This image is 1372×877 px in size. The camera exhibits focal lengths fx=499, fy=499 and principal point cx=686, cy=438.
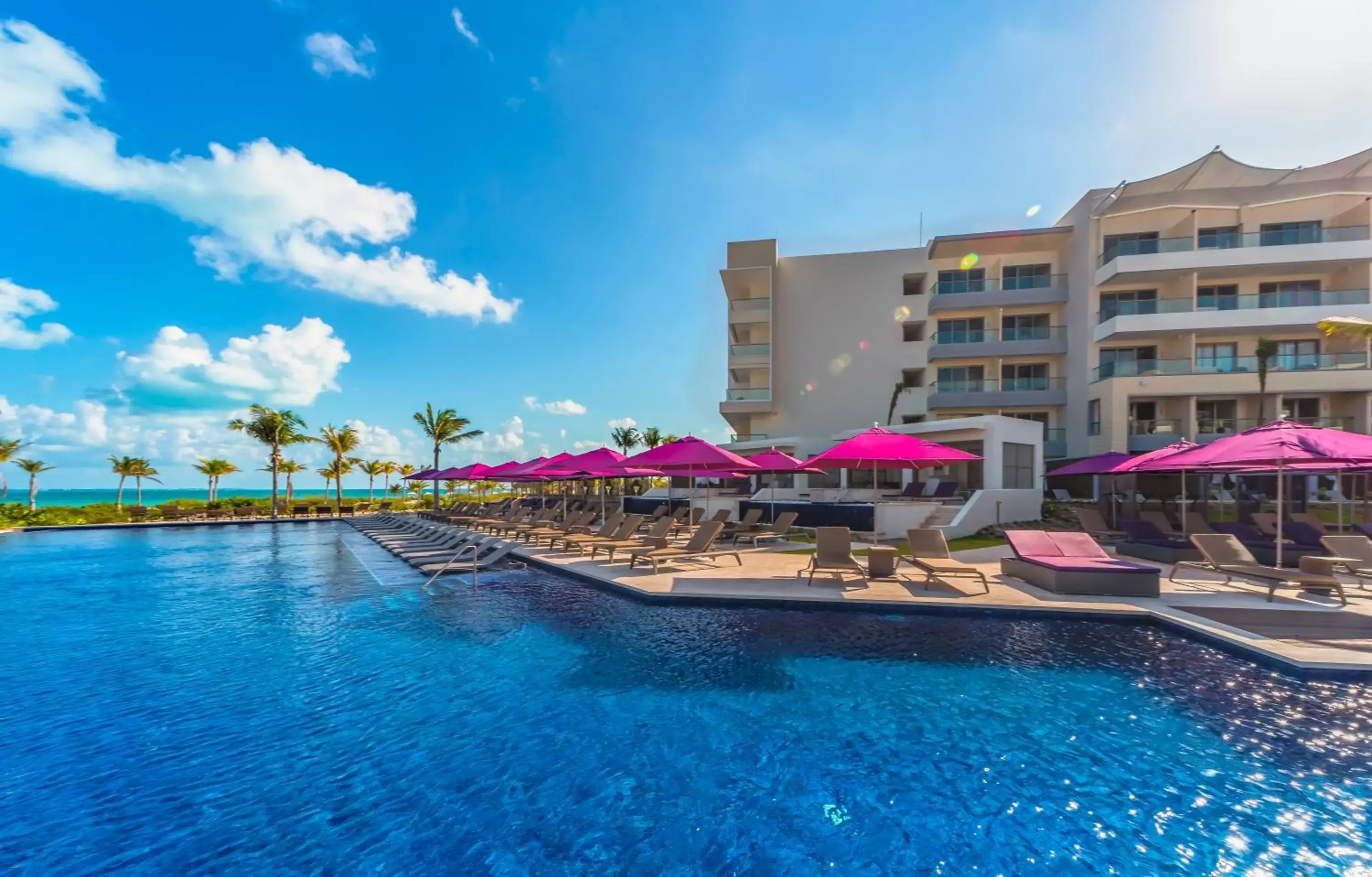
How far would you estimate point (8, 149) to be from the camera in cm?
1294

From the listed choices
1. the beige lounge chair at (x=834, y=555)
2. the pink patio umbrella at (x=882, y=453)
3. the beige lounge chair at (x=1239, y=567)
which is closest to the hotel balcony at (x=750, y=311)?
the pink patio umbrella at (x=882, y=453)

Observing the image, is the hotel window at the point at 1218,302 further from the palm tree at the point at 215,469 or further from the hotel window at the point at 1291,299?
the palm tree at the point at 215,469

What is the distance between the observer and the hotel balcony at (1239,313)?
22.1 metres

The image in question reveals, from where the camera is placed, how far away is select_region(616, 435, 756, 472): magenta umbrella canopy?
38.3 feet

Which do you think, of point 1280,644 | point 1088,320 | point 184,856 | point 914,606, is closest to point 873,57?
point 914,606

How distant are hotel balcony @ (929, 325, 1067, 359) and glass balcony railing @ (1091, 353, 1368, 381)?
2765 millimetres

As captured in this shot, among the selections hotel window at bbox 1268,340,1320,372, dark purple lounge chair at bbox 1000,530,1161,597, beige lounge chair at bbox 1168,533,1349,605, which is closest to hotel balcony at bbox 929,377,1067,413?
hotel window at bbox 1268,340,1320,372

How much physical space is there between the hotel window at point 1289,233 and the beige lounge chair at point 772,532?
27808mm

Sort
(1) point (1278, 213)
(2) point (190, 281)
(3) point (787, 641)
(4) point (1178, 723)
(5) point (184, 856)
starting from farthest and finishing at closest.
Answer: (2) point (190, 281) → (1) point (1278, 213) → (3) point (787, 641) → (4) point (1178, 723) → (5) point (184, 856)

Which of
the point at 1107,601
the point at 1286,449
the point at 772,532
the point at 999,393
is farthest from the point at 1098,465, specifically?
the point at 999,393

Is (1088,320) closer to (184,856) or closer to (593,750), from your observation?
(593,750)

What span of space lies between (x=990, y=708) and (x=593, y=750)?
373cm

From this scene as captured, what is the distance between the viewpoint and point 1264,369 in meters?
19.1

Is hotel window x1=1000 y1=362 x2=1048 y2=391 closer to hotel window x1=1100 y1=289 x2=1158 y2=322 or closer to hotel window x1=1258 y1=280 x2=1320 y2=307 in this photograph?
hotel window x1=1100 y1=289 x2=1158 y2=322
